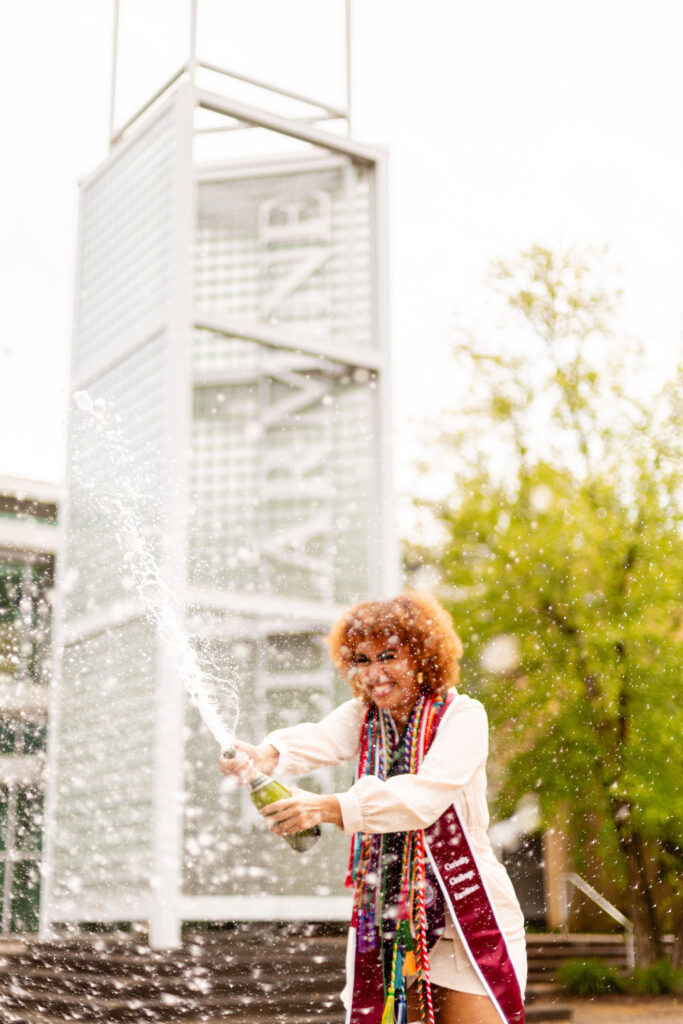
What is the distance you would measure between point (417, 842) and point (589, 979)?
7.93 m

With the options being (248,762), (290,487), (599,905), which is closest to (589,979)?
(599,905)

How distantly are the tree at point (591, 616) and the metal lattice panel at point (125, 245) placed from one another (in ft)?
11.0

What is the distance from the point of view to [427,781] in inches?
65.9

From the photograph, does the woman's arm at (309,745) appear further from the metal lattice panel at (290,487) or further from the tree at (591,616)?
the metal lattice panel at (290,487)

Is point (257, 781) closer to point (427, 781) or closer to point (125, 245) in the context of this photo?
point (427, 781)

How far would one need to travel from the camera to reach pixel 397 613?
1.86 metres

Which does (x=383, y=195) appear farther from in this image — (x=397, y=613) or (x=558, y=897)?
(x=397, y=613)

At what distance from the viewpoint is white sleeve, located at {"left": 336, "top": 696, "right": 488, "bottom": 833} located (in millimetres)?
1619

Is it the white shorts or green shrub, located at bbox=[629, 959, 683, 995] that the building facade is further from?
the white shorts

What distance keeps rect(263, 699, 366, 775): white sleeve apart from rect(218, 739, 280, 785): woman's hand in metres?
0.02

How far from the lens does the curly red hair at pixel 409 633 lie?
184cm

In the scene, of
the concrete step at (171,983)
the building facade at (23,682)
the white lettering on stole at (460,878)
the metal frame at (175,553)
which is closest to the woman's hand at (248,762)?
the white lettering on stole at (460,878)

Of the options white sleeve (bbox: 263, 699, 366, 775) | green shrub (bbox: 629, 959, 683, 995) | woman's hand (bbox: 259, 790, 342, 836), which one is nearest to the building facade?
green shrub (bbox: 629, 959, 683, 995)

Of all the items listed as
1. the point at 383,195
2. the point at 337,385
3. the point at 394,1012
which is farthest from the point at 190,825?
the point at 394,1012
